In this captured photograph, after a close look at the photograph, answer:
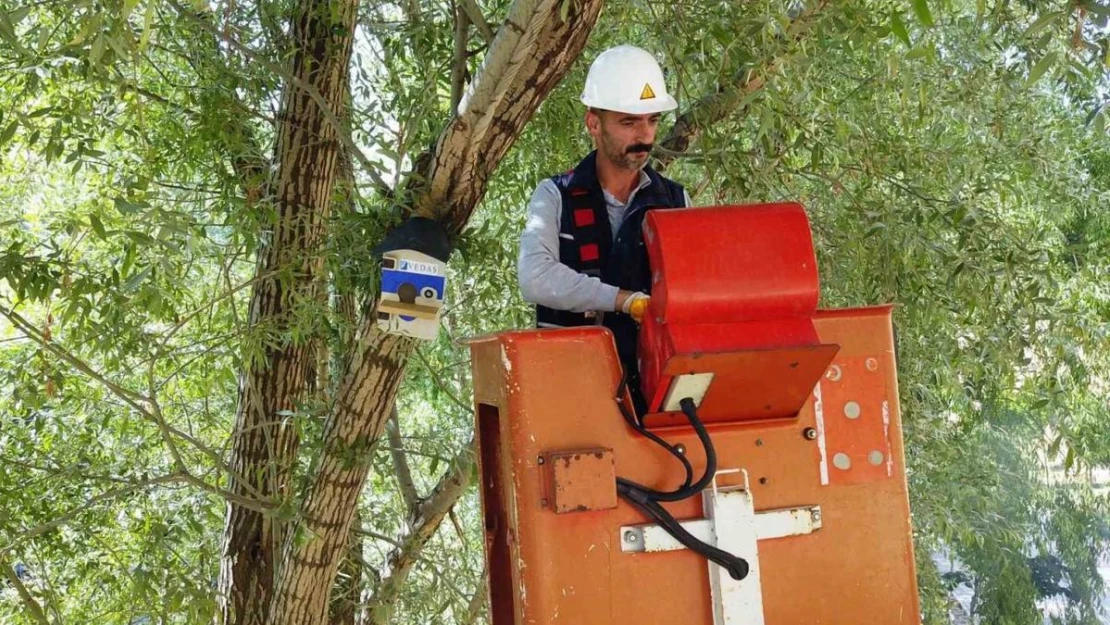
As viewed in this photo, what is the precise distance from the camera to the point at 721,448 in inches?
97.8

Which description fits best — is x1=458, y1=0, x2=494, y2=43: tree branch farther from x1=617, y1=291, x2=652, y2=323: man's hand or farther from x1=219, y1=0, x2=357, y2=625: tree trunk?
x1=617, y1=291, x2=652, y2=323: man's hand

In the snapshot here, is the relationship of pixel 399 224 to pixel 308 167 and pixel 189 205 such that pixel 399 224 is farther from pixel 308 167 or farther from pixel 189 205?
pixel 189 205

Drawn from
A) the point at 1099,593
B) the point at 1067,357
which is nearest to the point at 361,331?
the point at 1067,357

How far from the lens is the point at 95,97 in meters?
4.67

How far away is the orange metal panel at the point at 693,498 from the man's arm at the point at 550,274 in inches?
10.2

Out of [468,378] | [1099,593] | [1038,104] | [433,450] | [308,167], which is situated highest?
[1038,104]

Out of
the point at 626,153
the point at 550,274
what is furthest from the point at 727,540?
the point at 626,153

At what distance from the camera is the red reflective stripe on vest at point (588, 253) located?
119 inches

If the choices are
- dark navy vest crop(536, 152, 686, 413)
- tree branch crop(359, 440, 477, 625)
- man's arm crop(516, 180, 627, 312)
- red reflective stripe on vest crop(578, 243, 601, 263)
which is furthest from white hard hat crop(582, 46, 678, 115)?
tree branch crop(359, 440, 477, 625)

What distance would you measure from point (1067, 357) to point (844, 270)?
0.94m

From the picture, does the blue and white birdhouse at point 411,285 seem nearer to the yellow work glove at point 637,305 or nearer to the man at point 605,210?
the man at point 605,210

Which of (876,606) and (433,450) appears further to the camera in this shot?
(433,450)

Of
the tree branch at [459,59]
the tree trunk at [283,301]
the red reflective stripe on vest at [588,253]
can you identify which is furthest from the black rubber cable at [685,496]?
the tree trunk at [283,301]

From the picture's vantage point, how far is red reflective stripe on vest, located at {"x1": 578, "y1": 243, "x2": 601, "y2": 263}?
304 centimetres
